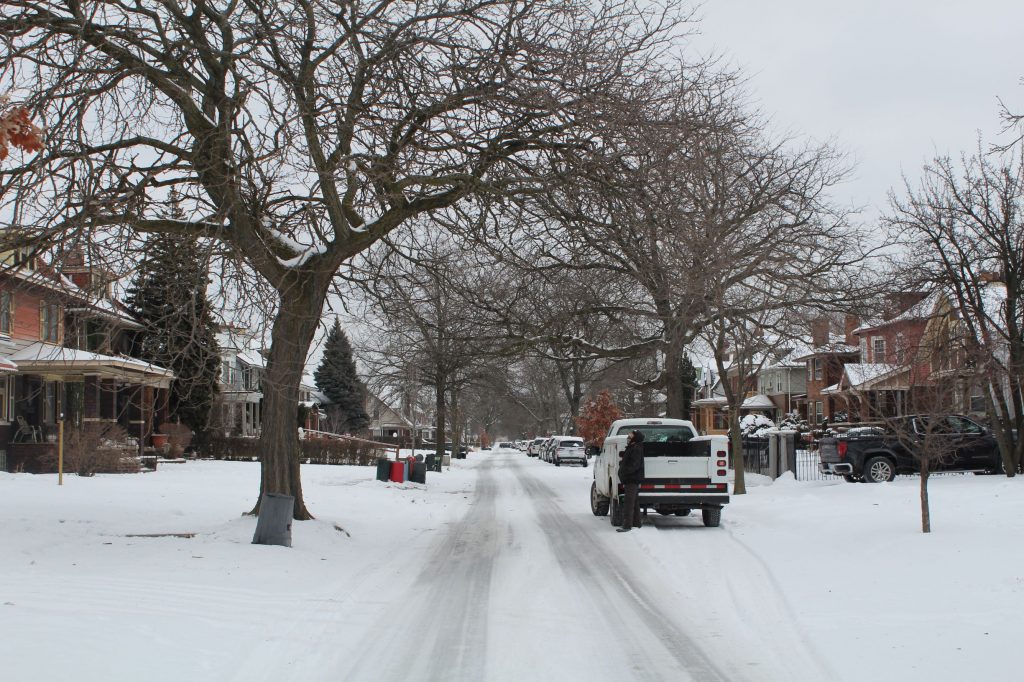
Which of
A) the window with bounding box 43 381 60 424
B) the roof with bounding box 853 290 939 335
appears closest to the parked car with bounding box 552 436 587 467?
the roof with bounding box 853 290 939 335

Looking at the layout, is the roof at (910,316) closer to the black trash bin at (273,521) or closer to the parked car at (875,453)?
the parked car at (875,453)

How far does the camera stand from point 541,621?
28.2 feet

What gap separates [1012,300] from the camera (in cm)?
2383

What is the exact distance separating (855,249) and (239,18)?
59.8ft

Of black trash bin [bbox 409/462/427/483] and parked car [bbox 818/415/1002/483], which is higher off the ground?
parked car [bbox 818/415/1002/483]

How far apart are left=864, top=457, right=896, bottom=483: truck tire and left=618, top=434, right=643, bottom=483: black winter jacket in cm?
925

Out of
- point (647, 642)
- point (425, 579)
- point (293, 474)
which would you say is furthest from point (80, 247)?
point (647, 642)

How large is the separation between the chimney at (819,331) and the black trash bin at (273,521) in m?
15.4

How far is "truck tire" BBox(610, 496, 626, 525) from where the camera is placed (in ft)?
55.8

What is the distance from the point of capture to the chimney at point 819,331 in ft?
76.6

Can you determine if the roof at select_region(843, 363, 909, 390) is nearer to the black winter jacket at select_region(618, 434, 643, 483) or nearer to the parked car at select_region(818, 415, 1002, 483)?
the parked car at select_region(818, 415, 1002, 483)

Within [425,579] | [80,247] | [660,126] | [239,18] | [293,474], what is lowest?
[425,579]

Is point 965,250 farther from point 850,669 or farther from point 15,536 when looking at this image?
point 15,536

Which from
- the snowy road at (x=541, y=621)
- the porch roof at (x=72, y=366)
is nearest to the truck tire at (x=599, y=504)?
the snowy road at (x=541, y=621)
